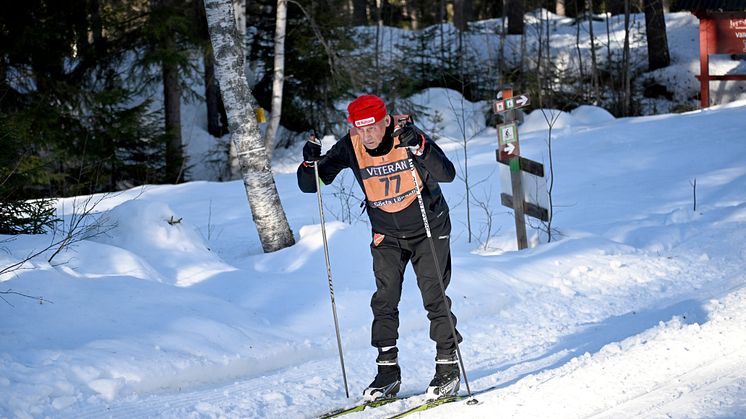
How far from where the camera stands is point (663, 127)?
15.4 m

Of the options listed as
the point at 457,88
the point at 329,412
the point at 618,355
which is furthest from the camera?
the point at 457,88

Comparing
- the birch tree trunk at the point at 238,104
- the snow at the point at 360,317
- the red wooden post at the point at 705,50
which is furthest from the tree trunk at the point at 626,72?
the birch tree trunk at the point at 238,104

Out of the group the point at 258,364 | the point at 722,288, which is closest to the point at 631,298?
the point at 722,288

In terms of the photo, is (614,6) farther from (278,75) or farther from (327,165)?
(327,165)

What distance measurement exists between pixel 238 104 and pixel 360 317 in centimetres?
297

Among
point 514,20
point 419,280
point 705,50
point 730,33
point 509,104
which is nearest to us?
point 419,280

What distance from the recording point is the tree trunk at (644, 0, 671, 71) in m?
22.8

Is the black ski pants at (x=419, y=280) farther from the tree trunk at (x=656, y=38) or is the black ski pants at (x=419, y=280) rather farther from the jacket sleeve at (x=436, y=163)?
the tree trunk at (x=656, y=38)

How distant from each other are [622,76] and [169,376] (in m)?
17.6

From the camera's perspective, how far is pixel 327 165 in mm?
5438

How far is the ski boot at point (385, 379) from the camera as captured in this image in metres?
5.13

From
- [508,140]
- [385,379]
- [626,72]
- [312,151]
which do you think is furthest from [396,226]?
[626,72]

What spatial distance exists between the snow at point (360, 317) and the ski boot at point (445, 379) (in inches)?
6.5

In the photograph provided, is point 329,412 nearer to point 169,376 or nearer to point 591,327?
point 169,376
